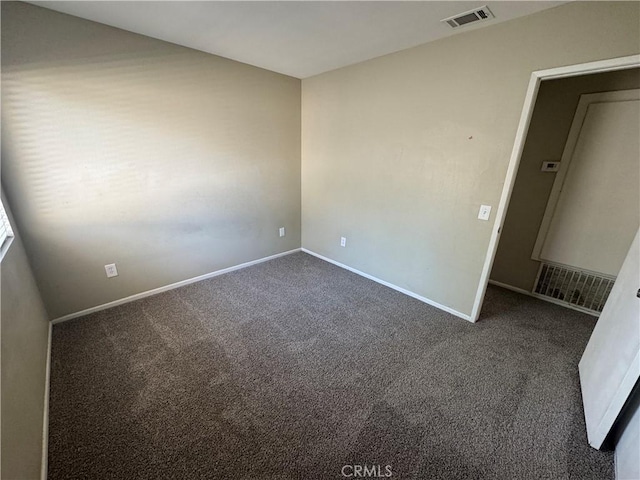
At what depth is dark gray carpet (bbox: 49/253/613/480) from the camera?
127 centimetres

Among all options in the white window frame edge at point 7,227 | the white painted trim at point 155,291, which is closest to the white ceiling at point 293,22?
the white window frame edge at point 7,227

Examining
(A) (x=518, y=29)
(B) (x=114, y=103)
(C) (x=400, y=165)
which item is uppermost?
(A) (x=518, y=29)

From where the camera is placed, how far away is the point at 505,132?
1.92m

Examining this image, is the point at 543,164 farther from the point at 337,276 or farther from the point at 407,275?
the point at 337,276

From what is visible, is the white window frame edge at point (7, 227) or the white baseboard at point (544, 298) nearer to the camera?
the white window frame edge at point (7, 227)

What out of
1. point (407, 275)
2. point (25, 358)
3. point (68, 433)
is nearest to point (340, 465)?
point (68, 433)

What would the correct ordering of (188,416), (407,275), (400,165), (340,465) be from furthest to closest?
1. (407,275)
2. (400,165)
3. (188,416)
4. (340,465)

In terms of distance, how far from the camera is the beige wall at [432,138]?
1.66m

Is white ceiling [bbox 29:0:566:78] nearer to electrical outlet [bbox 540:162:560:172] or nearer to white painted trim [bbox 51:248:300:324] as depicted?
electrical outlet [bbox 540:162:560:172]

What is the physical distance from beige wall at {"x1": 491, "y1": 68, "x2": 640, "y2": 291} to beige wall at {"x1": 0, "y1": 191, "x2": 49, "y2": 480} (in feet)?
12.7

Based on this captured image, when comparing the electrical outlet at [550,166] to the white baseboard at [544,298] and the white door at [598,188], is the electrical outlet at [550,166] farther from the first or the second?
the white baseboard at [544,298]

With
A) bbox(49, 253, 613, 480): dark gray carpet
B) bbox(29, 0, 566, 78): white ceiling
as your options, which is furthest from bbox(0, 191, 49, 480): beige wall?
bbox(29, 0, 566, 78): white ceiling

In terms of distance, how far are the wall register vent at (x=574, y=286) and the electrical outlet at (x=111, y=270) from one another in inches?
169

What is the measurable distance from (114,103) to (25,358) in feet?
6.19
